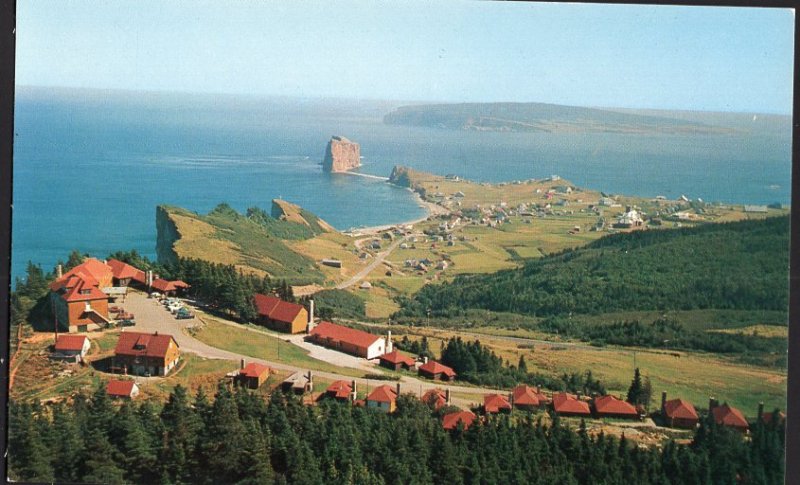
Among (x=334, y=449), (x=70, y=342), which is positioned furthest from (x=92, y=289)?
(x=334, y=449)

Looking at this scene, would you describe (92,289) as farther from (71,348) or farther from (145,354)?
(145,354)

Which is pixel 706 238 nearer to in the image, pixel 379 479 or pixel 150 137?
pixel 379 479

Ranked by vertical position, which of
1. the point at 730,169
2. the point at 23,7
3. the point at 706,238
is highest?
the point at 23,7

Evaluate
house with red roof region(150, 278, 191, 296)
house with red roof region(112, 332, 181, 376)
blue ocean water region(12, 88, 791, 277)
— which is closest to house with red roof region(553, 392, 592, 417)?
blue ocean water region(12, 88, 791, 277)

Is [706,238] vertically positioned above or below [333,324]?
above

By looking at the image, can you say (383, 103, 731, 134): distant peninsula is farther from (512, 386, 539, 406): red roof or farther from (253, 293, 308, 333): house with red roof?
(512, 386, 539, 406): red roof

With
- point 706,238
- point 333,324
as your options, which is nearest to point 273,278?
point 333,324
